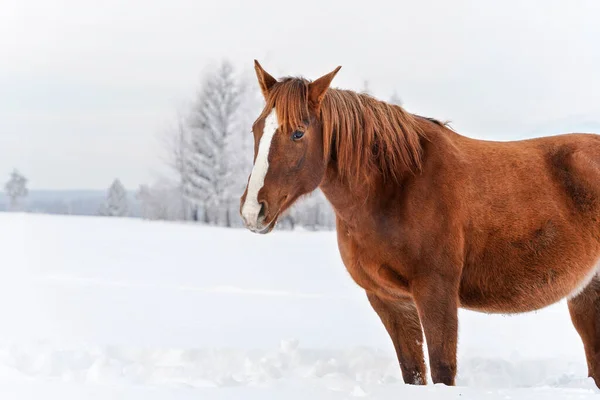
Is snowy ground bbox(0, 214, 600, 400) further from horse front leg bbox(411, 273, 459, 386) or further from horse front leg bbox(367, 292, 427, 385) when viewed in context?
horse front leg bbox(367, 292, 427, 385)

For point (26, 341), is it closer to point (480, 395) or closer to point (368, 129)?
point (368, 129)

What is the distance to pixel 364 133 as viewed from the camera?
4176 millimetres

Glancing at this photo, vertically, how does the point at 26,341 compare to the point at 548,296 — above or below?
below

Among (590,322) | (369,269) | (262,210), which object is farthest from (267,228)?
(590,322)

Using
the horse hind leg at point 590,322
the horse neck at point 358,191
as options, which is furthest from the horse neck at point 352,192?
the horse hind leg at point 590,322

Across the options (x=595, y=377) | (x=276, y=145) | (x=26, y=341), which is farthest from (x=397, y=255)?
(x=26, y=341)

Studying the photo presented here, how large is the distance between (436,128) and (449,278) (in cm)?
126

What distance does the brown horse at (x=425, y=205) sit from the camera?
12.5 feet

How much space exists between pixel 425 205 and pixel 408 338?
3.95 ft

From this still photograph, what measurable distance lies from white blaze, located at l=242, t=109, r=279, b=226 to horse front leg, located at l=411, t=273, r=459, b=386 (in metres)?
1.30

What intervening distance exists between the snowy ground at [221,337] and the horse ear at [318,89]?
179 cm

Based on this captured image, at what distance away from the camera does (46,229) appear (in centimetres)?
1727

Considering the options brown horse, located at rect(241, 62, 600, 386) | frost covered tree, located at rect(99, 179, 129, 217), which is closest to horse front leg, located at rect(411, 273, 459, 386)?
brown horse, located at rect(241, 62, 600, 386)

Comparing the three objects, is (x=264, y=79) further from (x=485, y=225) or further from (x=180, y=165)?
(x=180, y=165)
